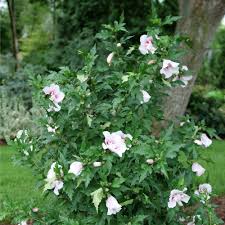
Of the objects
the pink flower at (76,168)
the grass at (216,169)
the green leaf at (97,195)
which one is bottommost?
the grass at (216,169)

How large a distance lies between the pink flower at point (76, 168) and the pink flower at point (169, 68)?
2.49ft

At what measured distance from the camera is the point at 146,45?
3.49m

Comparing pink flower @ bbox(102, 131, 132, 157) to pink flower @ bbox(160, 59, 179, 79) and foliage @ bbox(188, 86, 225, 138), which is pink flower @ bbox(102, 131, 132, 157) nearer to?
pink flower @ bbox(160, 59, 179, 79)

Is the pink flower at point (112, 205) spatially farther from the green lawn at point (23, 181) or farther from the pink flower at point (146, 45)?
the green lawn at point (23, 181)

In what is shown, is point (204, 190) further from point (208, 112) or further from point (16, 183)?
point (208, 112)

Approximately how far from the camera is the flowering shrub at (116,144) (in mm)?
3180

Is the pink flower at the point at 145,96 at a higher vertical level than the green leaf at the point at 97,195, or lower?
higher

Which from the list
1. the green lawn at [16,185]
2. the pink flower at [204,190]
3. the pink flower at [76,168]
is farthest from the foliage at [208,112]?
the pink flower at [76,168]

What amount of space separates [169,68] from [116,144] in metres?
0.58

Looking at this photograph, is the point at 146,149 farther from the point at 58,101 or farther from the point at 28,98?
the point at 28,98

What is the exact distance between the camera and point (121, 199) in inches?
133

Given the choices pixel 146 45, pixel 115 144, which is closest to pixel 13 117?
pixel 146 45

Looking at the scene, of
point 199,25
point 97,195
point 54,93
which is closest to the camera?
point 97,195

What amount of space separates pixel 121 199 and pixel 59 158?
1.50ft
